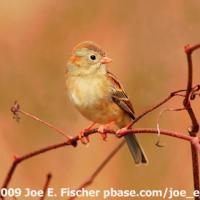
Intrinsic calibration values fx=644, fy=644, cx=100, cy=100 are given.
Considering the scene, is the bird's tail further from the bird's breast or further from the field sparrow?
the bird's breast

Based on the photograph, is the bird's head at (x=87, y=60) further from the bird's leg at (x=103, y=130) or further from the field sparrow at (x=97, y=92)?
the bird's leg at (x=103, y=130)

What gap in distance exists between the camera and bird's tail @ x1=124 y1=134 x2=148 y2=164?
3.25m

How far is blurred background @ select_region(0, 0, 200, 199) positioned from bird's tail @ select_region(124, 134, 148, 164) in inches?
8.8

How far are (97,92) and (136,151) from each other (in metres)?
0.36

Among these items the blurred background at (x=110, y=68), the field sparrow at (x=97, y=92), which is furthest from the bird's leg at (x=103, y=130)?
the blurred background at (x=110, y=68)

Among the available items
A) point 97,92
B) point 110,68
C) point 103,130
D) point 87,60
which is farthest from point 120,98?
point 103,130

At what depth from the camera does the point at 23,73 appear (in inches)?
158

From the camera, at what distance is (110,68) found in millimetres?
4082

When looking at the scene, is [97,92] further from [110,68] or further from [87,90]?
[110,68]

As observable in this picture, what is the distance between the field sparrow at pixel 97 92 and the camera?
3.25m

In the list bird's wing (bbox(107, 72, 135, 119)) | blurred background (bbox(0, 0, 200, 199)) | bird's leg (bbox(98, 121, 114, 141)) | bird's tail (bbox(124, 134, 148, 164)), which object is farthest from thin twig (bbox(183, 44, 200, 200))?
blurred background (bbox(0, 0, 200, 199))

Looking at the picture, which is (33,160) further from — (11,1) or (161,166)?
(11,1)

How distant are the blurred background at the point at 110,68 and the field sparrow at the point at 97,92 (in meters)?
0.35

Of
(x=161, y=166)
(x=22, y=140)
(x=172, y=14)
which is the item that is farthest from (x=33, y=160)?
(x=172, y=14)
